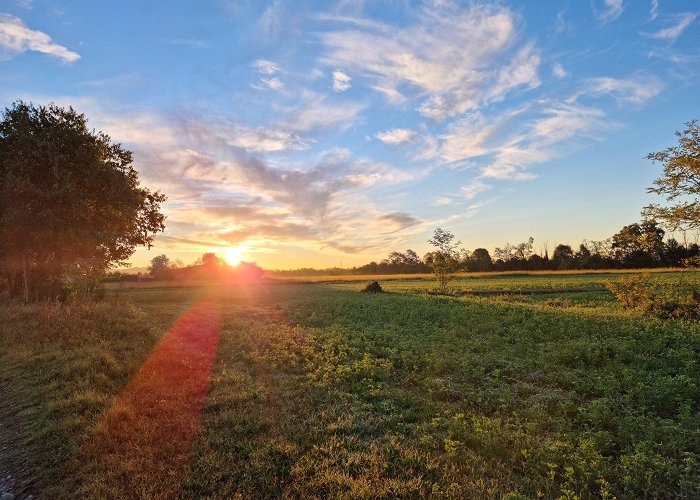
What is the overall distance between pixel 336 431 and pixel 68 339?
43.6 feet

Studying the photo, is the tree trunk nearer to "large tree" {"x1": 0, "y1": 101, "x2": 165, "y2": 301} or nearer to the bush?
"large tree" {"x1": 0, "y1": 101, "x2": 165, "y2": 301}

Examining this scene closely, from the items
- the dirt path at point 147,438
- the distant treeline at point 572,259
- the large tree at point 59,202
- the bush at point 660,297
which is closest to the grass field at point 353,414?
the dirt path at point 147,438

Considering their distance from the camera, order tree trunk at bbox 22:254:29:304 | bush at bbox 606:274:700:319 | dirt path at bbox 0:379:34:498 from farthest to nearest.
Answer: tree trunk at bbox 22:254:29:304, bush at bbox 606:274:700:319, dirt path at bbox 0:379:34:498

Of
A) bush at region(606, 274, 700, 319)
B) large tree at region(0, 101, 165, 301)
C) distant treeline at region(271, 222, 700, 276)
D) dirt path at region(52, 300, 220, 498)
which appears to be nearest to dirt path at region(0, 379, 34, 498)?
dirt path at region(52, 300, 220, 498)

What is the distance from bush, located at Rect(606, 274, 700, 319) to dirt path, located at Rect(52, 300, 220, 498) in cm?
2398

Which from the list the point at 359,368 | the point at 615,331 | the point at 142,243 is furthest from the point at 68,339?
the point at 615,331

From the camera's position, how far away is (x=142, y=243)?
3128 centimetres

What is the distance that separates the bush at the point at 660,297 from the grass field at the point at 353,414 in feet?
12.9

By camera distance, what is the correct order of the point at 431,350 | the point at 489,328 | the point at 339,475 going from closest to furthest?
the point at 339,475, the point at 431,350, the point at 489,328

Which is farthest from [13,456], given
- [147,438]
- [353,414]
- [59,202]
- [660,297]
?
[660,297]

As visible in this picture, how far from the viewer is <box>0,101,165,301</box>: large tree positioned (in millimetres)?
23703

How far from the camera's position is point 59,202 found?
24266 mm

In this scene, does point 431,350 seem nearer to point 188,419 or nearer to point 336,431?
point 336,431

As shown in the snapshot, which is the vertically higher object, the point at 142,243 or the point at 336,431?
the point at 142,243
